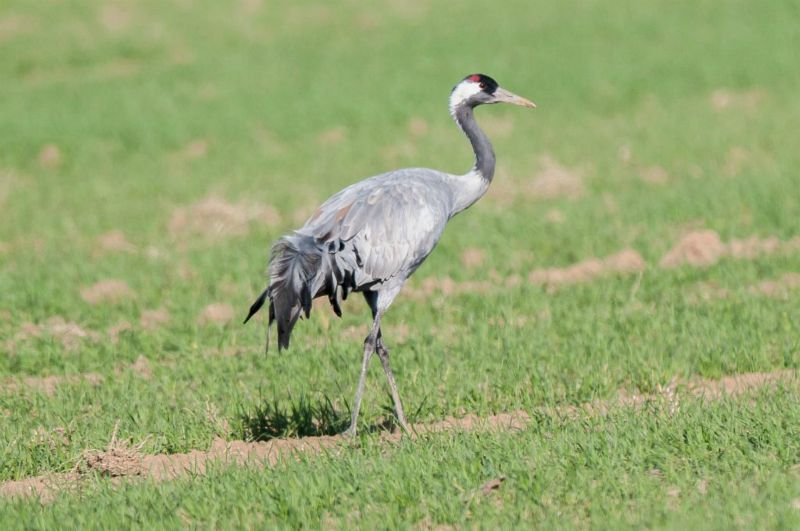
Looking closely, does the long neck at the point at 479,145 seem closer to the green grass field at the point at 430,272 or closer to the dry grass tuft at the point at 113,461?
the green grass field at the point at 430,272

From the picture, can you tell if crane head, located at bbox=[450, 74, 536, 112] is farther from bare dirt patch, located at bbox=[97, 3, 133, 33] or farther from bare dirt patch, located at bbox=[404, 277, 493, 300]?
bare dirt patch, located at bbox=[97, 3, 133, 33]

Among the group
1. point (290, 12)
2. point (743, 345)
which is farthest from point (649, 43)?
point (743, 345)

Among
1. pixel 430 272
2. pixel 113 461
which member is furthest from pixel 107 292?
pixel 113 461

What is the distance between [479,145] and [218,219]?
281 inches

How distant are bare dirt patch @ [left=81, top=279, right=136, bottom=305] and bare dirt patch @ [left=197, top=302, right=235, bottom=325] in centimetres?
105

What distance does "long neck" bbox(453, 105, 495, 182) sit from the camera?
8.77 meters

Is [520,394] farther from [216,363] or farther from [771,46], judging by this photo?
[771,46]

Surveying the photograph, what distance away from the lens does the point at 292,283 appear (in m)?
7.41

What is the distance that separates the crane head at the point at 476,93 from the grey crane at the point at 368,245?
661 mm

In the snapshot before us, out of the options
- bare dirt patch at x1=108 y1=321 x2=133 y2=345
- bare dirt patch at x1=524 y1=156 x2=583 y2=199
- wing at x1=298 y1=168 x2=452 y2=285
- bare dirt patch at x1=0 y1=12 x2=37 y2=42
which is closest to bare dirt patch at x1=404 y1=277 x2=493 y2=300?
bare dirt patch at x1=108 y1=321 x2=133 y2=345

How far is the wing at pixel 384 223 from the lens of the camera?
8.00m

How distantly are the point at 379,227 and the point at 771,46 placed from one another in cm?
1838

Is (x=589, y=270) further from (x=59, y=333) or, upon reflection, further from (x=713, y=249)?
(x=59, y=333)

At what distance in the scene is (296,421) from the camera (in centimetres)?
802
